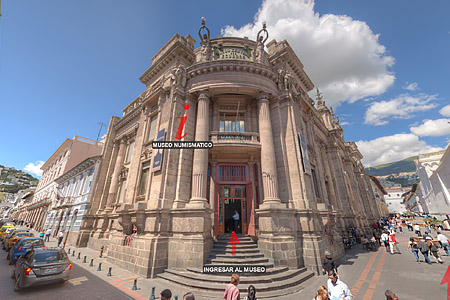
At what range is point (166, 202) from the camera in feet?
38.0

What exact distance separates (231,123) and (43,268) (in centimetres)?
1383

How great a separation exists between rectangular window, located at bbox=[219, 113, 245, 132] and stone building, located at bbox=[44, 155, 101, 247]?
17536mm

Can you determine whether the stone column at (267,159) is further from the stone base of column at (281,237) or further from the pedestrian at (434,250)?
the pedestrian at (434,250)

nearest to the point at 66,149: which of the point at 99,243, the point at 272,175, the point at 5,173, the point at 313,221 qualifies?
the point at 99,243

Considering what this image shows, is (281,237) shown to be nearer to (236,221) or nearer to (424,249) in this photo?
(236,221)

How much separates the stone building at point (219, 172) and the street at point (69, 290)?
2.03 meters

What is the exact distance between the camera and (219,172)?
14.8 m

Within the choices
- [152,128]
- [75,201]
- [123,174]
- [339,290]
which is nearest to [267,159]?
[339,290]

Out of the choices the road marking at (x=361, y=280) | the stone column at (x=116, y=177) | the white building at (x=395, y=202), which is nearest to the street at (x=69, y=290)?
the road marking at (x=361, y=280)

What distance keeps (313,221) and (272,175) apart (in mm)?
3967

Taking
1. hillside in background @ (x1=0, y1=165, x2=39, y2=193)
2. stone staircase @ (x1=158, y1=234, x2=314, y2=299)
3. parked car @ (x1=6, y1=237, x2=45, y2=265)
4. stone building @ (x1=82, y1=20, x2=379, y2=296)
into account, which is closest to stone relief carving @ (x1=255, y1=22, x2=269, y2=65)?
stone building @ (x1=82, y1=20, x2=379, y2=296)

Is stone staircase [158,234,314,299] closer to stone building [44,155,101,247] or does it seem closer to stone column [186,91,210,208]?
stone column [186,91,210,208]

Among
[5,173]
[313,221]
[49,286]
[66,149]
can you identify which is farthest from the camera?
[5,173]

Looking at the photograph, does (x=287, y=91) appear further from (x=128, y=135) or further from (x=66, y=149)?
(x=66, y=149)
